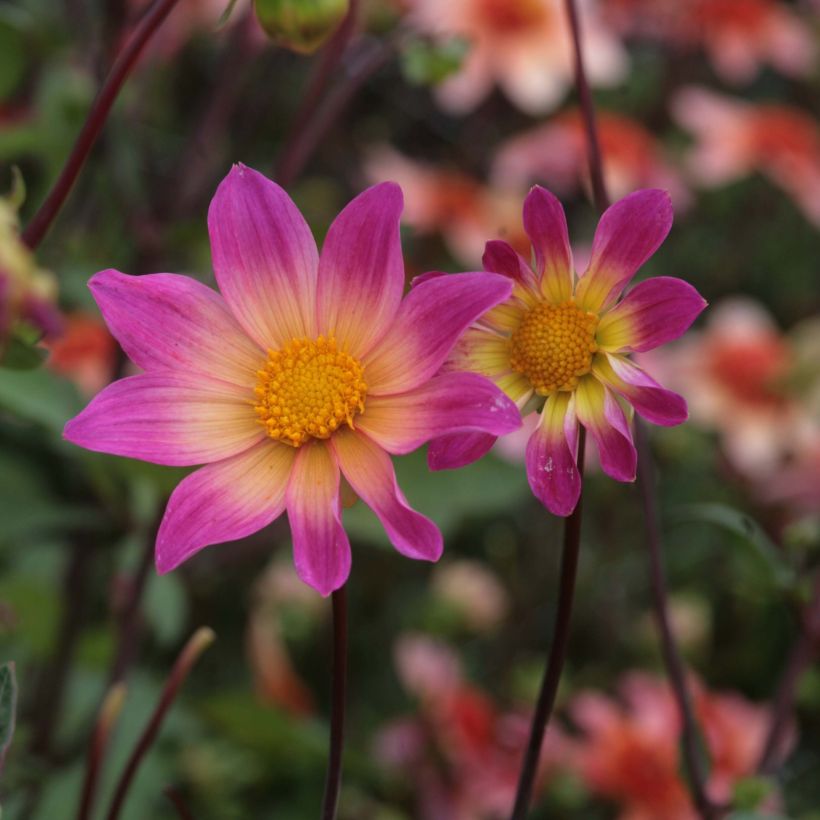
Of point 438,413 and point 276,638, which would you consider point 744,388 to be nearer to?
point 276,638

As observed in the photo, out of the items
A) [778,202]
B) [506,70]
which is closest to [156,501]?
[506,70]

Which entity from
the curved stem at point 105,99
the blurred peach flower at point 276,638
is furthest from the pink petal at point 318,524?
the blurred peach flower at point 276,638

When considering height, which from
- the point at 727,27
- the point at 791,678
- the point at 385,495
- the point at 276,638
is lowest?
the point at 276,638

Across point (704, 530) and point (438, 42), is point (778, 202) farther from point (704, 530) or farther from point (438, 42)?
point (438, 42)

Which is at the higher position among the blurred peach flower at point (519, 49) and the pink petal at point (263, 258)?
the blurred peach flower at point (519, 49)

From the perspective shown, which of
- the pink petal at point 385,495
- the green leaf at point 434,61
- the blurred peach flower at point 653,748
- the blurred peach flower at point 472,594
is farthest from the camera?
the blurred peach flower at point 472,594

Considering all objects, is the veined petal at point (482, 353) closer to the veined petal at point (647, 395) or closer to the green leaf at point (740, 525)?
the veined petal at point (647, 395)

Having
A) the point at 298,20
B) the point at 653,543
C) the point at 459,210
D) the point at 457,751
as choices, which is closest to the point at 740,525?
the point at 653,543
